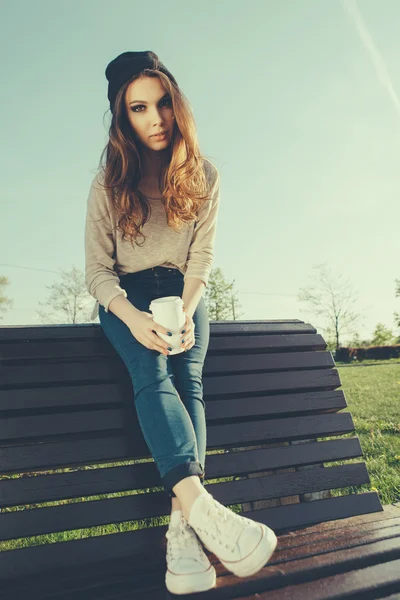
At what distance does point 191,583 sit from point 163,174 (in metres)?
1.81

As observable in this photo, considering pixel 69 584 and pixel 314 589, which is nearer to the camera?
pixel 314 589

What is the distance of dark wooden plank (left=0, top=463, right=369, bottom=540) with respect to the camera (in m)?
1.81

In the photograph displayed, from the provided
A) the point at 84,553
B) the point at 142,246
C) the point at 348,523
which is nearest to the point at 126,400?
the point at 84,553

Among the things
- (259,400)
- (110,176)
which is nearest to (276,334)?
(259,400)

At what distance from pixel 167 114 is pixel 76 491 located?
5.73ft

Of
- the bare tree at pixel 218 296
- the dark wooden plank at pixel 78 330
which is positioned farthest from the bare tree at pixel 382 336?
the dark wooden plank at pixel 78 330

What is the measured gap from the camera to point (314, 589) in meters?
1.43

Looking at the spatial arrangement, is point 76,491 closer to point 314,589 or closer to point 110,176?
point 314,589

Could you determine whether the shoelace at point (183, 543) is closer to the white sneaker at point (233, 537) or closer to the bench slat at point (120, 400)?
the white sneaker at point (233, 537)

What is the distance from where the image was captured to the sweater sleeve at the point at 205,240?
7.89ft

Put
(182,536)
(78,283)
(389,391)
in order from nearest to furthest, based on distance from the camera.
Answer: (182,536), (389,391), (78,283)

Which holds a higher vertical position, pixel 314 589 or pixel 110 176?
pixel 110 176

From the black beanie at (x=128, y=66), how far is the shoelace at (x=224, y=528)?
74.2 inches

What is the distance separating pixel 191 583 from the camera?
1.42 m
